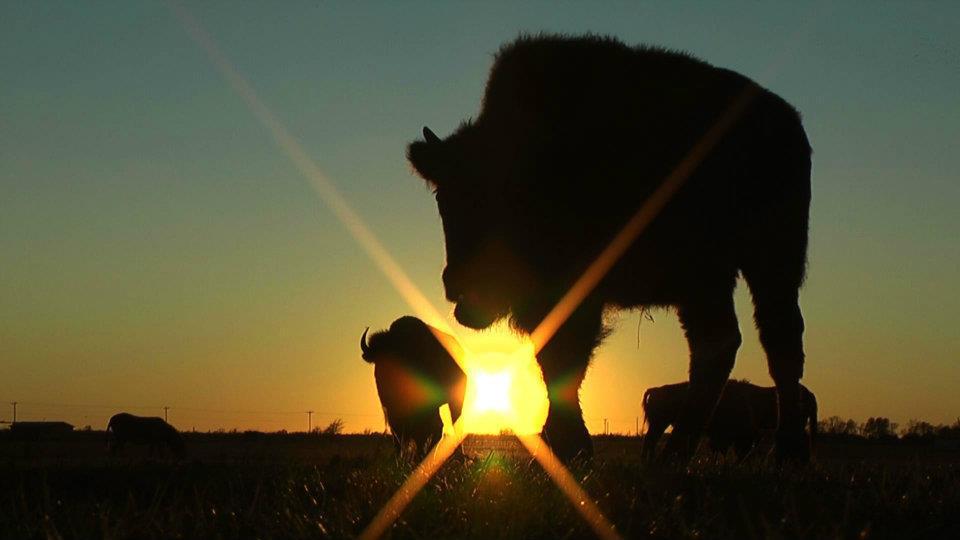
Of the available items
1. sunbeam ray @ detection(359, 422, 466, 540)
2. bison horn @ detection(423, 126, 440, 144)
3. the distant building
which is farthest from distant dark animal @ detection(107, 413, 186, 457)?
sunbeam ray @ detection(359, 422, 466, 540)

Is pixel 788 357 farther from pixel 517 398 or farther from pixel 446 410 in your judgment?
pixel 446 410

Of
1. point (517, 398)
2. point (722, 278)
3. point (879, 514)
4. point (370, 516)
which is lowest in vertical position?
point (879, 514)

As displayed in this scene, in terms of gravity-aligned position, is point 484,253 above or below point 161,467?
above

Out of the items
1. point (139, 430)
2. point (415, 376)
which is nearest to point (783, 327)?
point (415, 376)

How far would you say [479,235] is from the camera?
24.2 feet

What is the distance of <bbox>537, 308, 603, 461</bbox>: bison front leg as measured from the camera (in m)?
6.94

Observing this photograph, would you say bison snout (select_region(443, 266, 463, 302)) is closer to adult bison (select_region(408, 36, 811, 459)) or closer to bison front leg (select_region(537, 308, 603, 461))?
adult bison (select_region(408, 36, 811, 459))

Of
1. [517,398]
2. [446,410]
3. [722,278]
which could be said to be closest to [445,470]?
[517,398]

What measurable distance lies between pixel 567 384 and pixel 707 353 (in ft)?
5.27

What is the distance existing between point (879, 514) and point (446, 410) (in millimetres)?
14687

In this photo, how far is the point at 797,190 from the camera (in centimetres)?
859

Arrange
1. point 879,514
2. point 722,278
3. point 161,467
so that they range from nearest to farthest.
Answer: point 879,514 < point 722,278 < point 161,467

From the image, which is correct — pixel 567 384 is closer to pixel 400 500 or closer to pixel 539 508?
pixel 400 500

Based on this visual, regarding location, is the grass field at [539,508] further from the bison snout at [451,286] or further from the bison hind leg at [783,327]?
the bison hind leg at [783,327]
